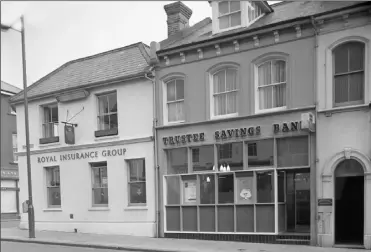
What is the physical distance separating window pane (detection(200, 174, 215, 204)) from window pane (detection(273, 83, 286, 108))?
3.30m

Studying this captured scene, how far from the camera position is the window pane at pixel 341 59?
9.81m

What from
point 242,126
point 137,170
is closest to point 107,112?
point 137,170

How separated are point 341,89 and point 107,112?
8941mm

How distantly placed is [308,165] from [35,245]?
961 centimetres

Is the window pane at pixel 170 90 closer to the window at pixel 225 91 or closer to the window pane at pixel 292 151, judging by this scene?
the window at pixel 225 91

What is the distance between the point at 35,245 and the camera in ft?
39.3

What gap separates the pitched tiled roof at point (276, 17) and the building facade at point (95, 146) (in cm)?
166

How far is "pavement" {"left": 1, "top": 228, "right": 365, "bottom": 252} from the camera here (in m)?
9.75

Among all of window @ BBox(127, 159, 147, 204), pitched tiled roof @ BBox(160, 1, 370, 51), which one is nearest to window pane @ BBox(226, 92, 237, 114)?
pitched tiled roof @ BBox(160, 1, 370, 51)

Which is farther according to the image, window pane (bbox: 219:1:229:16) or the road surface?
window pane (bbox: 219:1:229:16)

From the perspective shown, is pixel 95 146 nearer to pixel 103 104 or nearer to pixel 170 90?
pixel 103 104

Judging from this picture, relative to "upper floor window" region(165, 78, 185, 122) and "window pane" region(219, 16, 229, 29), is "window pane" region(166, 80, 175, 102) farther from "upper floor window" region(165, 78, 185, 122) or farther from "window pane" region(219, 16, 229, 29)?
"window pane" region(219, 16, 229, 29)

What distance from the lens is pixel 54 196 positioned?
15.6m

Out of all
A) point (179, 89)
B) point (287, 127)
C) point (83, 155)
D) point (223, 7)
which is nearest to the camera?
point (287, 127)
